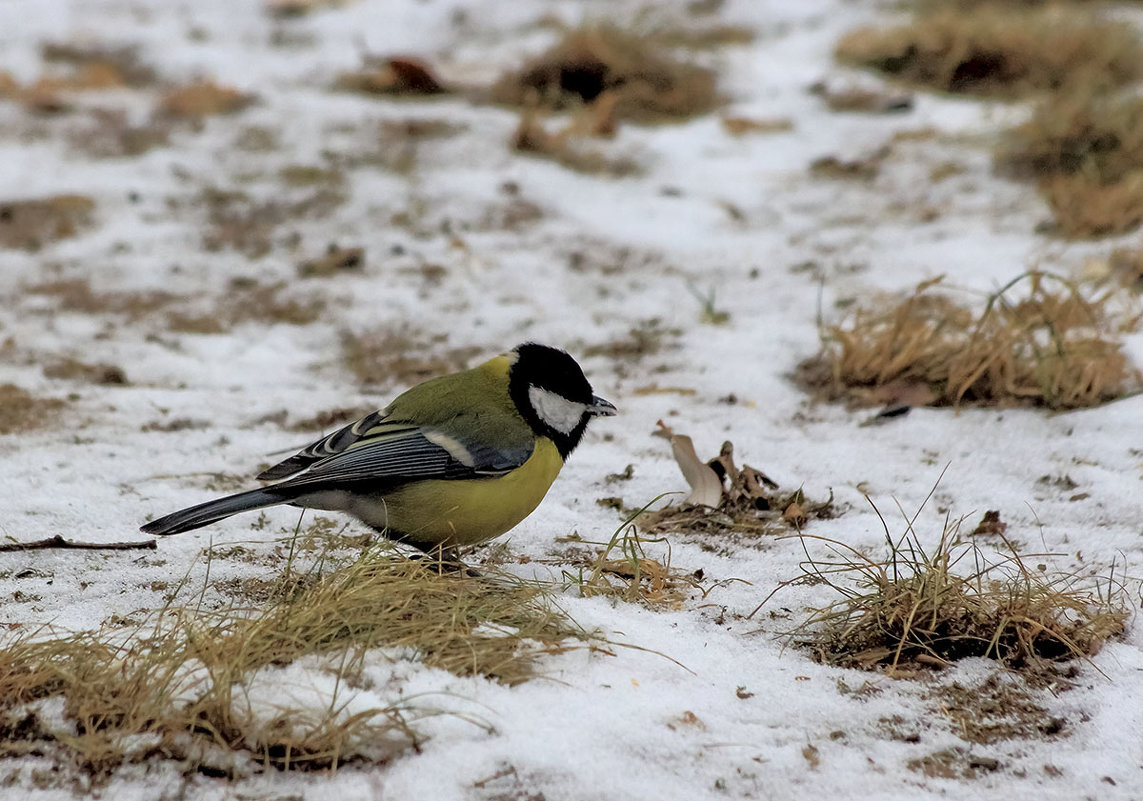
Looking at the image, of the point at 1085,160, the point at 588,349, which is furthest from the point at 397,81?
the point at 1085,160

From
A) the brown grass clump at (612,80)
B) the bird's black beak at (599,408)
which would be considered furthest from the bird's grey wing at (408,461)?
the brown grass clump at (612,80)

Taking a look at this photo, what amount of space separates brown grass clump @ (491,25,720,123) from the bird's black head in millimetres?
4718

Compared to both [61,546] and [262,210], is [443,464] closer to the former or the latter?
[61,546]

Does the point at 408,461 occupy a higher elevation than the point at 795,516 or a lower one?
higher

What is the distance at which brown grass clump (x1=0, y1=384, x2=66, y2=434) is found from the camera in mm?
4148

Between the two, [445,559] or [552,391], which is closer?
[445,559]

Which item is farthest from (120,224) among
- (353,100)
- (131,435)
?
(131,435)

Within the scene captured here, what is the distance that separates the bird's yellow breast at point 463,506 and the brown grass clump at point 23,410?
1910mm

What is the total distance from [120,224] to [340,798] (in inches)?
206

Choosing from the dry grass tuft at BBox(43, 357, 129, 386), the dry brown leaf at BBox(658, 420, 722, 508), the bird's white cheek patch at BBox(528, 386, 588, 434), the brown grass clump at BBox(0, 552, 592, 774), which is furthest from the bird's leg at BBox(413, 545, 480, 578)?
the dry grass tuft at BBox(43, 357, 129, 386)

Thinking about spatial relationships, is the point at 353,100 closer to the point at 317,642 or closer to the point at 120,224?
the point at 120,224

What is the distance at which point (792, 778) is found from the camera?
2.15 meters

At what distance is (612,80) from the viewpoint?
7809 millimetres

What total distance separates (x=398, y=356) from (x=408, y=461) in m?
2.10
